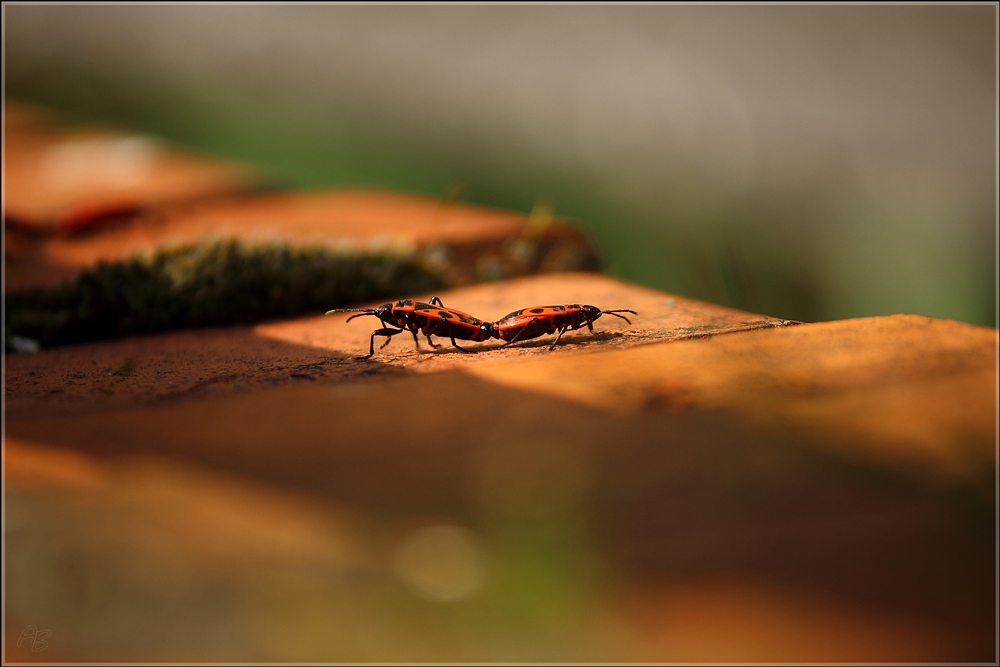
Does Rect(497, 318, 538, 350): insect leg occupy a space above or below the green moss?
below

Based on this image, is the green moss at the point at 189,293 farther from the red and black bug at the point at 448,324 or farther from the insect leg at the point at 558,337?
the insect leg at the point at 558,337

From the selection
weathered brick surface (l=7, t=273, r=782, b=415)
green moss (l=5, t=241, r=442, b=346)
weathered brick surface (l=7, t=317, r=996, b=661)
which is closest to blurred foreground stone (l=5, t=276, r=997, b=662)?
weathered brick surface (l=7, t=317, r=996, b=661)

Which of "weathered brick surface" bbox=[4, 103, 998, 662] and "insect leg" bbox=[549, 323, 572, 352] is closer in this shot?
"weathered brick surface" bbox=[4, 103, 998, 662]

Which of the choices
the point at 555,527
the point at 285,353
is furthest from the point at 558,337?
the point at 555,527

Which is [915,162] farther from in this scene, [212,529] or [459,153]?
[212,529]

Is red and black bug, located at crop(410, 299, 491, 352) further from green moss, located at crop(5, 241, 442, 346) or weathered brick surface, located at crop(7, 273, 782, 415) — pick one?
green moss, located at crop(5, 241, 442, 346)

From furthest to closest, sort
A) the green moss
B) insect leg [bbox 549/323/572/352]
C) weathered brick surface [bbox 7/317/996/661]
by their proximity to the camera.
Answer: the green moss < insect leg [bbox 549/323/572/352] < weathered brick surface [bbox 7/317/996/661]
